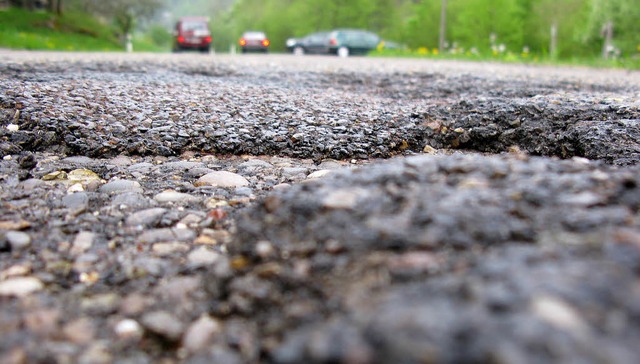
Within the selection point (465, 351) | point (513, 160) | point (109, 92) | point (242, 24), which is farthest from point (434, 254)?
point (242, 24)

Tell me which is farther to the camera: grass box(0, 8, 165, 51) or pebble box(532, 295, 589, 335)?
grass box(0, 8, 165, 51)

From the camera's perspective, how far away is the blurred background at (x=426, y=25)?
45.6 ft

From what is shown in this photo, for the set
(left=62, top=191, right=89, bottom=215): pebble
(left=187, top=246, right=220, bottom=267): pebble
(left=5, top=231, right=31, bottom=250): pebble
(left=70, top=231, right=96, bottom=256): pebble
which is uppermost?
(left=62, top=191, right=89, bottom=215): pebble

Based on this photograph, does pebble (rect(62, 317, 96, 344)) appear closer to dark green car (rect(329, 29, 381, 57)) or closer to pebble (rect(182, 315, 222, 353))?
pebble (rect(182, 315, 222, 353))

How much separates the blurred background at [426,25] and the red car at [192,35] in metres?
2.88

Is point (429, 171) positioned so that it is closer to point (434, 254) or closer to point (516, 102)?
point (434, 254)

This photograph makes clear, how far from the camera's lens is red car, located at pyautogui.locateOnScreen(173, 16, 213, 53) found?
2130 centimetres

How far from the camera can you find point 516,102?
291cm

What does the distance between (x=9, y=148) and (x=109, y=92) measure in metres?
0.88

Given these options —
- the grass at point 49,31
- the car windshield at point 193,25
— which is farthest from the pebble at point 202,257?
the car windshield at point 193,25

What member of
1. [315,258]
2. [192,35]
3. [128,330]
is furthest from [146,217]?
[192,35]

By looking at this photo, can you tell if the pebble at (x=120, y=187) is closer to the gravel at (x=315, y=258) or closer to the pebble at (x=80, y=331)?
the gravel at (x=315, y=258)

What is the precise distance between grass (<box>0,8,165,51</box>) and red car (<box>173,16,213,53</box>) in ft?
9.01

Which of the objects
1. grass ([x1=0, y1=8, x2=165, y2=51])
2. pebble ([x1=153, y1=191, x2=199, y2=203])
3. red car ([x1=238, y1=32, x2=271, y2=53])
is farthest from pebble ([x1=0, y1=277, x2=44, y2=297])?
red car ([x1=238, y1=32, x2=271, y2=53])
